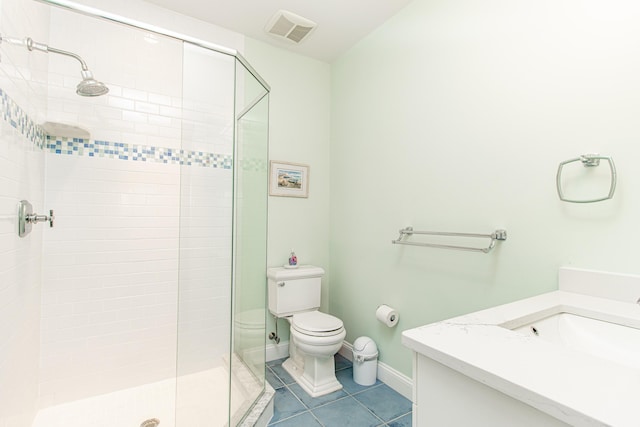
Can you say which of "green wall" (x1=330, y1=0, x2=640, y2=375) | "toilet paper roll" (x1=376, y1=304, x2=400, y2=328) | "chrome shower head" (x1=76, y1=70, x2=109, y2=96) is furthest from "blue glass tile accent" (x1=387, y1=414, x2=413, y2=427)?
"chrome shower head" (x1=76, y1=70, x2=109, y2=96)

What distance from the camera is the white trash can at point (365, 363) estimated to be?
2.09m

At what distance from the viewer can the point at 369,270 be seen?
2.32m

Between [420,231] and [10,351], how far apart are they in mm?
2068

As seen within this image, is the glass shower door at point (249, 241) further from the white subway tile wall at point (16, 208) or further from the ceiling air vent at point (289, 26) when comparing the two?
the white subway tile wall at point (16, 208)

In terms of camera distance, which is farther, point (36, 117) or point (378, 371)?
point (378, 371)

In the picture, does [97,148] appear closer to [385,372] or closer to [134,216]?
[134,216]

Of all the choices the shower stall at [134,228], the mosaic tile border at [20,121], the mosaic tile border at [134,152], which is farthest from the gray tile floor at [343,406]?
the mosaic tile border at [20,121]

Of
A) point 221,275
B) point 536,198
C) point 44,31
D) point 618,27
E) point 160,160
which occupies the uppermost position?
point 44,31

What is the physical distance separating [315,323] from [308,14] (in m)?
2.09

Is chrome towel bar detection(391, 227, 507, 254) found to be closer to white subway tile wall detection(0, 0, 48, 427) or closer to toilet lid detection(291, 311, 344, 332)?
toilet lid detection(291, 311, 344, 332)

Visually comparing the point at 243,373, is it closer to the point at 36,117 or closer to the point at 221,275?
the point at 221,275

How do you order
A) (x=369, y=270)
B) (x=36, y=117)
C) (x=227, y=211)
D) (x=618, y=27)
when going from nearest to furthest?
(x=618, y=27) < (x=36, y=117) < (x=227, y=211) < (x=369, y=270)

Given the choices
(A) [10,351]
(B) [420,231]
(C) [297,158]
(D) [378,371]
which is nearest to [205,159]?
(C) [297,158]

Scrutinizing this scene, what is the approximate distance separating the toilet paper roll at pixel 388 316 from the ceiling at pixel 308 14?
1.99m
